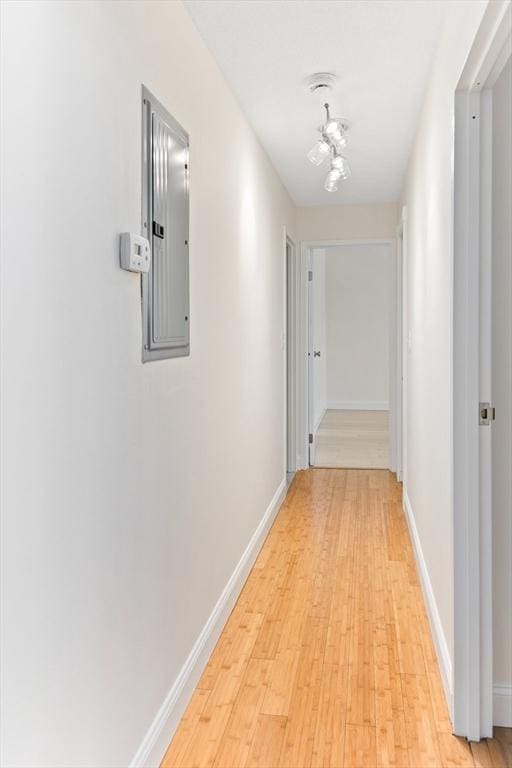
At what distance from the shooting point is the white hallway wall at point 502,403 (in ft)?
6.30

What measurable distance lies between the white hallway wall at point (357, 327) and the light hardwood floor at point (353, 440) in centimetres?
47

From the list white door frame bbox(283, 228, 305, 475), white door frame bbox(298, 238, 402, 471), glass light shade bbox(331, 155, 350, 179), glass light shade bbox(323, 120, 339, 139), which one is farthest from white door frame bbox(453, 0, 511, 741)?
white door frame bbox(283, 228, 305, 475)

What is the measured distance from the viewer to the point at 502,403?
195cm

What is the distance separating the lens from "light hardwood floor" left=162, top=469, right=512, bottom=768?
183cm

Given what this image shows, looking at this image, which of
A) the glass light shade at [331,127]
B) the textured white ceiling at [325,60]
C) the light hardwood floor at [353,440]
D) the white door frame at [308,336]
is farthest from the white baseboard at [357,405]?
the glass light shade at [331,127]

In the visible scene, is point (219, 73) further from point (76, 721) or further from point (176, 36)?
point (76, 721)

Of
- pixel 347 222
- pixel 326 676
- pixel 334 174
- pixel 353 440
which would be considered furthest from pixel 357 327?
pixel 326 676

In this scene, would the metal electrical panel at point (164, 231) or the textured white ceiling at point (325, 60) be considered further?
the textured white ceiling at point (325, 60)

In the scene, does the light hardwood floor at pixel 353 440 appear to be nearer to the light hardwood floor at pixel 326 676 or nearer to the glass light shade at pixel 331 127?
the light hardwood floor at pixel 326 676

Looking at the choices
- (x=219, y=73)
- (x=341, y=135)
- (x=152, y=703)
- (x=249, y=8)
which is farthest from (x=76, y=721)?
(x=341, y=135)

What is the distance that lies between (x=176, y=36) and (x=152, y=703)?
207 cm

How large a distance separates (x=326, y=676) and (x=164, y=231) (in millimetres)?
1645

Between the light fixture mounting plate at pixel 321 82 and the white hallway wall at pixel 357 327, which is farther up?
the light fixture mounting plate at pixel 321 82

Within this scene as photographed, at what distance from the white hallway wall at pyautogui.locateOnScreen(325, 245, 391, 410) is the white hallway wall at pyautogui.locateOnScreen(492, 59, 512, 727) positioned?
27.3 feet
